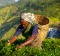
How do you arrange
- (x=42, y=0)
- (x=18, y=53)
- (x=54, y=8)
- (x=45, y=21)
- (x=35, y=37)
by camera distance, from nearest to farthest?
(x=18, y=53) < (x=35, y=37) < (x=45, y=21) < (x=54, y=8) < (x=42, y=0)

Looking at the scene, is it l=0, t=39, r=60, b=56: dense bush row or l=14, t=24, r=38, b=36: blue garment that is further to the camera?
l=14, t=24, r=38, b=36: blue garment

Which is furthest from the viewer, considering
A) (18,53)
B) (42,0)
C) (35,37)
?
(42,0)

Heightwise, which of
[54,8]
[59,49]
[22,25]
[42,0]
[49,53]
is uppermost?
[22,25]

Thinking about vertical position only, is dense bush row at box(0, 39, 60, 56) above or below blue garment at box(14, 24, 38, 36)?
below

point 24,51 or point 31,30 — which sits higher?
point 31,30

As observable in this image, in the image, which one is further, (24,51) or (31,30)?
(31,30)

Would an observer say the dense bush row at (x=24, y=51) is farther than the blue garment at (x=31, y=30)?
No

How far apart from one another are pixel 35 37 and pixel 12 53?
2.95 ft

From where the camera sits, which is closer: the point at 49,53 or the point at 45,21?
the point at 49,53

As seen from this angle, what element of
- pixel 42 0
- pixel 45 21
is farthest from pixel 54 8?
pixel 45 21

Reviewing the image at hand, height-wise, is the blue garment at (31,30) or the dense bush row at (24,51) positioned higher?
the blue garment at (31,30)

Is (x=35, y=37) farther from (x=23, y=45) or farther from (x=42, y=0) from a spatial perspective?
(x=42, y=0)

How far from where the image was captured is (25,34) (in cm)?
683

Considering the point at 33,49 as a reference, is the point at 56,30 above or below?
below
